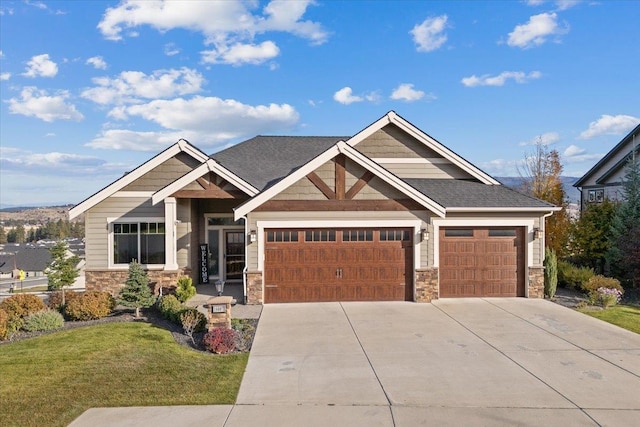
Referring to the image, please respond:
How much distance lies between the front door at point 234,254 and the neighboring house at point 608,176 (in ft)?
61.6

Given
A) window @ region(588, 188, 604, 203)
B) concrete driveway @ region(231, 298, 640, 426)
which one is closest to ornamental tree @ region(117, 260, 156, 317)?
concrete driveway @ region(231, 298, 640, 426)

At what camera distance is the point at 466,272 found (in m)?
14.0

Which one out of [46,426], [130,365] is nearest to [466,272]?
[130,365]

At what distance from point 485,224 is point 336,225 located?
509cm

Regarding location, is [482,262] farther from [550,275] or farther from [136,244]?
[136,244]

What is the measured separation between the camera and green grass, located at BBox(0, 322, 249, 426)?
6160mm

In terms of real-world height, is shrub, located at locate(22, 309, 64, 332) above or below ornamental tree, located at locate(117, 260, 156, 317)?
below

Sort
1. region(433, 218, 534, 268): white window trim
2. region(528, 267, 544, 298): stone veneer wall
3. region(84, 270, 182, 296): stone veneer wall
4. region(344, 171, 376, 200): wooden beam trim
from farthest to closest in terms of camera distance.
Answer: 1. region(84, 270, 182, 296): stone veneer wall
2. region(528, 267, 544, 298): stone veneer wall
3. region(433, 218, 534, 268): white window trim
4. region(344, 171, 376, 200): wooden beam trim

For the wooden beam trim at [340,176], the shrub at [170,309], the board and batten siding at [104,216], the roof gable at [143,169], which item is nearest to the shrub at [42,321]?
the shrub at [170,309]

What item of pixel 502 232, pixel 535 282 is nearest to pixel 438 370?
pixel 502 232

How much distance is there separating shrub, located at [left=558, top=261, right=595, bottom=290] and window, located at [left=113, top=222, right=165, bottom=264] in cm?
1496

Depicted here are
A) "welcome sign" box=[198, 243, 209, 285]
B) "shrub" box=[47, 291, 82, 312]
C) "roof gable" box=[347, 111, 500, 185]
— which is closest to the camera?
"shrub" box=[47, 291, 82, 312]

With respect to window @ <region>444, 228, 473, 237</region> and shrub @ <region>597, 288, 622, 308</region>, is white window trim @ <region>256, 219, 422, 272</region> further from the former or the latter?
shrub @ <region>597, 288, 622, 308</region>

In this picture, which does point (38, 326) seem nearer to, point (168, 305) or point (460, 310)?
point (168, 305)
